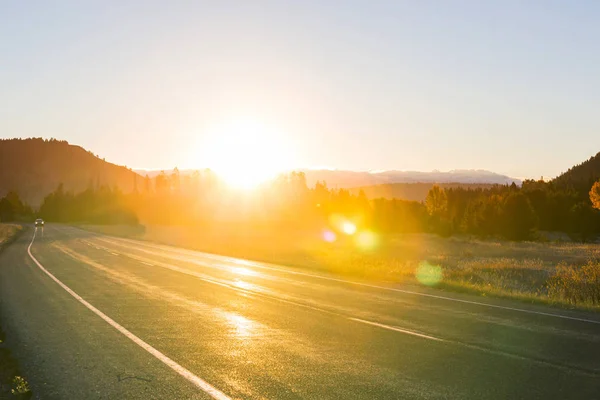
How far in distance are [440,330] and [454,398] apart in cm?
425

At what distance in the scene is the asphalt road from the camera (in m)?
6.69

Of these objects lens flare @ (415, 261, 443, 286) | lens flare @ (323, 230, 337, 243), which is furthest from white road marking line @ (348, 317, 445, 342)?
lens flare @ (323, 230, 337, 243)

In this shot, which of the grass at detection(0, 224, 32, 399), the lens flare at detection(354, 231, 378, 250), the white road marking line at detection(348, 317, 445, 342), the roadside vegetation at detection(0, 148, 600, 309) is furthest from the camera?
the lens flare at detection(354, 231, 378, 250)

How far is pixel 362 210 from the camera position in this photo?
137500mm

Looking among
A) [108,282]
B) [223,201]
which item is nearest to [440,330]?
[108,282]

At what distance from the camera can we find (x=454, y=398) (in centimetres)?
613

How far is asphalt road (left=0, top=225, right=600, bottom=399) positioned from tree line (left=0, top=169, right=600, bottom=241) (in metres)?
65.9

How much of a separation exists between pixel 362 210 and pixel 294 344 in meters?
129

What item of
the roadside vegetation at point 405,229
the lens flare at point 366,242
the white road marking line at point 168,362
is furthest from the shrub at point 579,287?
the lens flare at point 366,242

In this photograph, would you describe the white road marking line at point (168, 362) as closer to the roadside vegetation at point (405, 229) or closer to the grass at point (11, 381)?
the grass at point (11, 381)

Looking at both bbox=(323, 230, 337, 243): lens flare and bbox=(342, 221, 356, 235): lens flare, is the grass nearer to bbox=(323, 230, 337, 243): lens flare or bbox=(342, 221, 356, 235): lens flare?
bbox=(323, 230, 337, 243): lens flare

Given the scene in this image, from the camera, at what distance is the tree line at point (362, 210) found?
8138 cm

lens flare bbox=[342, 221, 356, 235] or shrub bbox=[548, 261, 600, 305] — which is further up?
shrub bbox=[548, 261, 600, 305]

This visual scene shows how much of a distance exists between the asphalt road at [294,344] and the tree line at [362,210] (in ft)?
216
